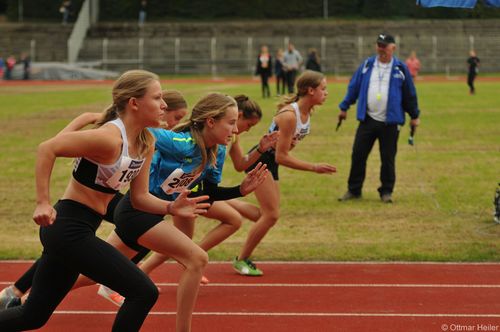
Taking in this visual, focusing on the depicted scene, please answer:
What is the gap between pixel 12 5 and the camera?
69750 mm

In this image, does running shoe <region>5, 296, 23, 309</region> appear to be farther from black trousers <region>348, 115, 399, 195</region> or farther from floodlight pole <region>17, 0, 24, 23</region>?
floodlight pole <region>17, 0, 24, 23</region>

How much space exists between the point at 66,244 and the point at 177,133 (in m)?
1.63

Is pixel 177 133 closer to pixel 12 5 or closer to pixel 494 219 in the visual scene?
pixel 494 219

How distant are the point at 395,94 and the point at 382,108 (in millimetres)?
278

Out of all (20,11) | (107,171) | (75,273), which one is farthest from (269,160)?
(20,11)

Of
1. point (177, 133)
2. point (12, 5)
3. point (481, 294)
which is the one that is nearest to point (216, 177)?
point (177, 133)

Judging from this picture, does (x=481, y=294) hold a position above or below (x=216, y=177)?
below

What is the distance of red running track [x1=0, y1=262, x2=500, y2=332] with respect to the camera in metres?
7.80

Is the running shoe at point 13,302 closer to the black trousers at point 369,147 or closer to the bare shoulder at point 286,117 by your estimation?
the bare shoulder at point 286,117

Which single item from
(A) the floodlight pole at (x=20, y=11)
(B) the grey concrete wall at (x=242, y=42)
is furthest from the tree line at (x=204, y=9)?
(B) the grey concrete wall at (x=242, y=42)

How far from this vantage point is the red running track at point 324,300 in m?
7.80

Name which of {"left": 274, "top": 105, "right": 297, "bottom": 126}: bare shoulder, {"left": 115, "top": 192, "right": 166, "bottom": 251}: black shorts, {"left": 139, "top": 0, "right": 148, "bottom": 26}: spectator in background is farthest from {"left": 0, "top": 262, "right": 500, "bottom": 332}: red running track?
{"left": 139, "top": 0, "right": 148, "bottom": 26}: spectator in background

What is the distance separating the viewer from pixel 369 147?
14.7m

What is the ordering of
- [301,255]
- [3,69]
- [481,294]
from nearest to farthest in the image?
[481,294] < [301,255] < [3,69]
